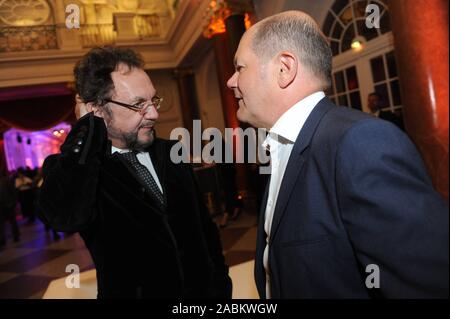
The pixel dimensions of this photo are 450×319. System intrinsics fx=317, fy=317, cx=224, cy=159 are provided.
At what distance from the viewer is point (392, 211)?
0.52 meters

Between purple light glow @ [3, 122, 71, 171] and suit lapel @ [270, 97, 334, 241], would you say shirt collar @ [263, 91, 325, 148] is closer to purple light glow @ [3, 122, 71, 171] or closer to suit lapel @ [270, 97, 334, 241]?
suit lapel @ [270, 97, 334, 241]

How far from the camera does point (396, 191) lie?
53cm

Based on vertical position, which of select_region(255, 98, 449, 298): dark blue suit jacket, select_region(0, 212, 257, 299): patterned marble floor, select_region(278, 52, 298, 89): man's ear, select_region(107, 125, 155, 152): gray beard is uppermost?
select_region(278, 52, 298, 89): man's ear

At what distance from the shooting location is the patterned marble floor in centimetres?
352

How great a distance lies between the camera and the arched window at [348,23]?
3.62ft

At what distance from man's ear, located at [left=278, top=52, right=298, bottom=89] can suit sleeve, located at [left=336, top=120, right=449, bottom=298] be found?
214 millimetres

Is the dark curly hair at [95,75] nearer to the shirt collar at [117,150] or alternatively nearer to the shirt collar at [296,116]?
the shirt collar at [117,150]

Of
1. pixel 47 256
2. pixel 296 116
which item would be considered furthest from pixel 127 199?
pixel 47 256

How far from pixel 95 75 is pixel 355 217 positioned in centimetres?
93

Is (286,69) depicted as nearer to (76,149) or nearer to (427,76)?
A: (427,76)

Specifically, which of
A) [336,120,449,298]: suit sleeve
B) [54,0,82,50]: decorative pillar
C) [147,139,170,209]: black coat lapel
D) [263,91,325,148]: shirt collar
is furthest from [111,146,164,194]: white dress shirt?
[336,120,449,298]: suit sleeve
